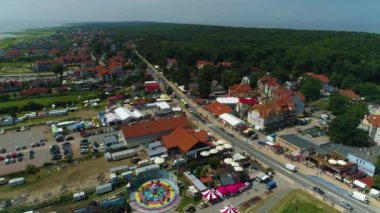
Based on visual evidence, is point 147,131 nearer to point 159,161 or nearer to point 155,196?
point 159,161

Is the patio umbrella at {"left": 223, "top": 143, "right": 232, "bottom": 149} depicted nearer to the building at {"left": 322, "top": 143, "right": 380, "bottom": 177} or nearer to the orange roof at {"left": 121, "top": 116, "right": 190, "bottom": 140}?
the orange roof at {"left": 121, "top": 116, "right": 190, "bottom": 140}

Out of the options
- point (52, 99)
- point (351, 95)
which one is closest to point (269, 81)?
point (351, 95)

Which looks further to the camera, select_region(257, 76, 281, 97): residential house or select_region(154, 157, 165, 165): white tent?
select_region(257, 76, 281, 97): residential house

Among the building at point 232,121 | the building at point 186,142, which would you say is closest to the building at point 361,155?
the building at point 232,121

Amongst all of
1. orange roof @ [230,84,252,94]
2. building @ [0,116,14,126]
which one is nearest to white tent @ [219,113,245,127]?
orange roof @ [230,84,252,94]

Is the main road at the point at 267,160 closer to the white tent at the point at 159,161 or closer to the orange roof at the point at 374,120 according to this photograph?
the white tent at the point at 159,161
